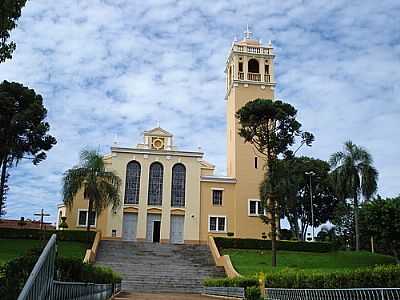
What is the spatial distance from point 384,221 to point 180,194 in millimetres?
17834

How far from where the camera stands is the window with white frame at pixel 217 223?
39000mm

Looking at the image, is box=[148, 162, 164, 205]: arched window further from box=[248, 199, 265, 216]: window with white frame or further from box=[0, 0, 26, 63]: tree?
box=[0, 0, 26, 63]: tree

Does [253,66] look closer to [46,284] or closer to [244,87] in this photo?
[244,87]

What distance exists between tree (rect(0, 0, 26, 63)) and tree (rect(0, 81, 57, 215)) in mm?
23093

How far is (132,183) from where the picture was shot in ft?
130

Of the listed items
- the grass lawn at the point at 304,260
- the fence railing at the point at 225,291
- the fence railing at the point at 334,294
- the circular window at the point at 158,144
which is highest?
the circular window at the point at 158,144

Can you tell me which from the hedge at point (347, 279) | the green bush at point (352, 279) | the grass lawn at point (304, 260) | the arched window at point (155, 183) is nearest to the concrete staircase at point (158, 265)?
the grass lawn at point (304, 260)

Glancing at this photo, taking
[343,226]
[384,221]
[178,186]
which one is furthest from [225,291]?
[343,226]

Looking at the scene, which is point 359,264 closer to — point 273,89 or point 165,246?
point 165,246

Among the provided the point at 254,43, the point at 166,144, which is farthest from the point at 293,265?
the point at 254,43

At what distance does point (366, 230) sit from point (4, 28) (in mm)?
Answer: 24198

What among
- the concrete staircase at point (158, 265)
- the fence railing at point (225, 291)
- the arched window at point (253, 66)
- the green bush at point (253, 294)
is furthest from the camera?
the arched window at point (253, 66)

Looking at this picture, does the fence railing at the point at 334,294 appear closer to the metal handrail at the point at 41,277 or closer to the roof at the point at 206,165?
the metal handrail at the point at 41,277

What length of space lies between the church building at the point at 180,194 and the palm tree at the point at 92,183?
16.8ft
